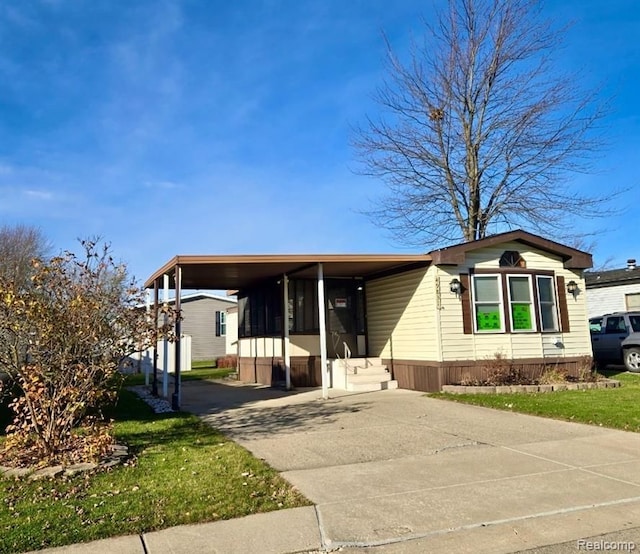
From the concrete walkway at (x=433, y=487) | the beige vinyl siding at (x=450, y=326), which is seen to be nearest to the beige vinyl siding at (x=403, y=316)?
the beige vinyl siding at (x=450, y=326)

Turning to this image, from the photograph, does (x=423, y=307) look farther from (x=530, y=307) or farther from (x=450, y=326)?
(x=530, y=307)

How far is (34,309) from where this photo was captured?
5.87 m

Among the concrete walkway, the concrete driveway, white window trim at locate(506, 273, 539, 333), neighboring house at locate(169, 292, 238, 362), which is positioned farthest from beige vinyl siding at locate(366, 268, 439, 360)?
neighboring house at locate(169, 292, 238, 362)

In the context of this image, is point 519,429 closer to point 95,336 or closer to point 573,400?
point 573,400

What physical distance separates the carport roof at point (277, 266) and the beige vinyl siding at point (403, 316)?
36 centimetres

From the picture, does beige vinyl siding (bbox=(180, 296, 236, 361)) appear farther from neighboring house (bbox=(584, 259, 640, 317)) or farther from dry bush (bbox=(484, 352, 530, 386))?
dry bush (bbox=(484, 352, 530, 386))

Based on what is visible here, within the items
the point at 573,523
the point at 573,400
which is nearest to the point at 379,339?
the point at 573,400

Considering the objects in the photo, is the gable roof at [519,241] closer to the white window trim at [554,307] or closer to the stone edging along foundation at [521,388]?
the white window trim at [554,307]

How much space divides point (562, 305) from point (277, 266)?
22.5ft

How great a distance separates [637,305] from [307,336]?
15.9 meters

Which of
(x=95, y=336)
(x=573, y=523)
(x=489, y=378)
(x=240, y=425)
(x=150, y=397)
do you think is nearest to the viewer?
(x=573, y=523)

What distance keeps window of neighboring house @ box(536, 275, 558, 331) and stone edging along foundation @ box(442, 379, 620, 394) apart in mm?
Result: 1529

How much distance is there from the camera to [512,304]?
40.3 ft

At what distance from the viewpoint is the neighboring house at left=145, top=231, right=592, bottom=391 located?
463 inches
